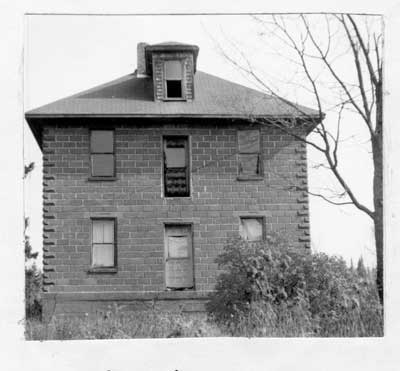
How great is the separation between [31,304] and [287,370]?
124 inches

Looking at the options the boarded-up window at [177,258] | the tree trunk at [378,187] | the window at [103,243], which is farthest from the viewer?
the boarded-up window at [177,258]

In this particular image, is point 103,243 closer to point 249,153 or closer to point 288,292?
point 249,153

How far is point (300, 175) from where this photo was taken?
364 inches

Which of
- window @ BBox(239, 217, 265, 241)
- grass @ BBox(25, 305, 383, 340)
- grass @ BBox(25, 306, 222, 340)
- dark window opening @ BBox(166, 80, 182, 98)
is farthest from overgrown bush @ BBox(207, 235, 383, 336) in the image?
dark window opening @ BBox(166, 80, 182, 98)

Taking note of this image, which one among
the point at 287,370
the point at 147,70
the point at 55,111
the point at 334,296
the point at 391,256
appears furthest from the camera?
the point at 147,70

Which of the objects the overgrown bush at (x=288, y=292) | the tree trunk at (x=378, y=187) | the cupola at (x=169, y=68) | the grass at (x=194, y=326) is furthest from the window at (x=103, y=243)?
the tree trunk at (x=378, y=187)

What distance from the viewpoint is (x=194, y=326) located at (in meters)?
8.41

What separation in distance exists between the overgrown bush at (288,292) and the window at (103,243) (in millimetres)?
1451

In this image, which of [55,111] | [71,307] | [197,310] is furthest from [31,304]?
[55,111]

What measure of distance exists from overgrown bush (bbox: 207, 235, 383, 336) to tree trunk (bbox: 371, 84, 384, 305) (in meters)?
0.24

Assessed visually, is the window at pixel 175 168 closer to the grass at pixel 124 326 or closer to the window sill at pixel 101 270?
the window sill at pixel 101 270

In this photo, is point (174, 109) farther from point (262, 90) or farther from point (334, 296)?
point (334, 296)

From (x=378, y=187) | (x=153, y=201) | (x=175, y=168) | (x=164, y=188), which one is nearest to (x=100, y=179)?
(x=153, y=201)

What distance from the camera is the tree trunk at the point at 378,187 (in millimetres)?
8328
